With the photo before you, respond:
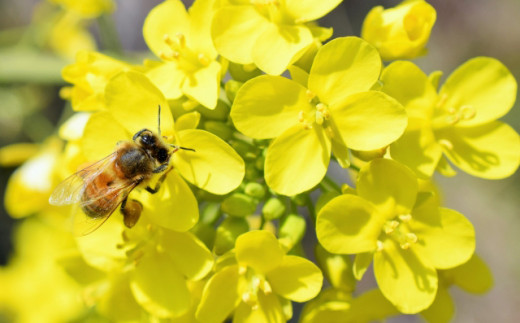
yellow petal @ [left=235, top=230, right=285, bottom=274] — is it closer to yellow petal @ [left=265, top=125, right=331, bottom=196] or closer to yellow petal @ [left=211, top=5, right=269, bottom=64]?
yellow petal @ [left=265, top=125, right=331, bottom=196]

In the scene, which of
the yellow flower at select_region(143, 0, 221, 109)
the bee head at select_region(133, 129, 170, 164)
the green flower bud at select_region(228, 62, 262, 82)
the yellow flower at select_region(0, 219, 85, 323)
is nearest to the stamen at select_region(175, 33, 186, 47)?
the yellow flower at select_region(143, 0, 221, 109)

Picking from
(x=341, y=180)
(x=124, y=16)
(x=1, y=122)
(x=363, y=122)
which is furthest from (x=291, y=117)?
(x=124, y=16)

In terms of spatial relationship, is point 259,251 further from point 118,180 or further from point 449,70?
point 449,70

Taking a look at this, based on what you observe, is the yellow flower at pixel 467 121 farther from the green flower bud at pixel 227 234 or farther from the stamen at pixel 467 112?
the green flower bud at pixel 227 234

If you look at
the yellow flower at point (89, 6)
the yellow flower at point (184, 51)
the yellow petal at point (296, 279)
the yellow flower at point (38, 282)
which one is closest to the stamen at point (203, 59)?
the yellow flower at point (184, 51)

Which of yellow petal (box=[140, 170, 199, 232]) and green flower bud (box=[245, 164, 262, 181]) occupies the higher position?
yellow petal (box=[140, 170, 199, 232])

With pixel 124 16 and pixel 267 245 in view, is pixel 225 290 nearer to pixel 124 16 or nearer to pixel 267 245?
pixel 267 245
